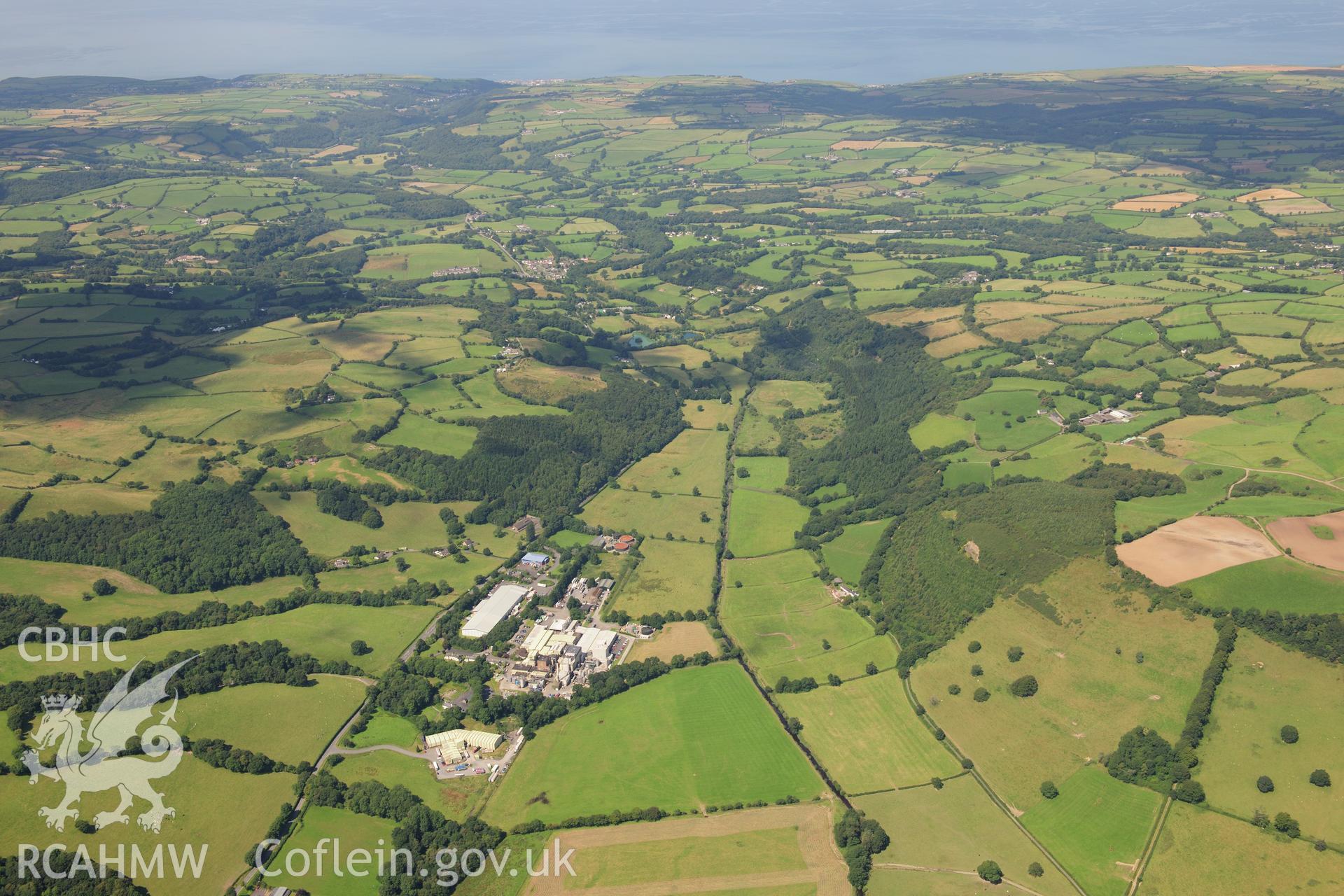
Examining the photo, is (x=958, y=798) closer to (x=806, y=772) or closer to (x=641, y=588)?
(x=806, y=772)

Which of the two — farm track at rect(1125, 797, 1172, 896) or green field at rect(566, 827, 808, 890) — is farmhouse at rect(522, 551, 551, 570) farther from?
farm track at rect(1125, 797, 1172, 896)

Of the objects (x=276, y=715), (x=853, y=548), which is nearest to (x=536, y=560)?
(x=276, y=715)

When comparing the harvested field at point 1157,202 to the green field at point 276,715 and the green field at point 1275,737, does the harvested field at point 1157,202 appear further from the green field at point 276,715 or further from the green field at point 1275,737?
the green field at point 276,715

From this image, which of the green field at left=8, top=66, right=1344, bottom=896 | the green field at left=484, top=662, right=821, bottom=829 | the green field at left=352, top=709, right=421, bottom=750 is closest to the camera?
the green field at left=8, top=66, right=1344, bottom=896

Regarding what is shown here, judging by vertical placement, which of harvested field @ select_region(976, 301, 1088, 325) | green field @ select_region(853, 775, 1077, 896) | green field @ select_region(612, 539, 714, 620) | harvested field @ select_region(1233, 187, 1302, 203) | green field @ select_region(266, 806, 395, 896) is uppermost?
harvested field @ select_region(1233, 187, 1302, 203)

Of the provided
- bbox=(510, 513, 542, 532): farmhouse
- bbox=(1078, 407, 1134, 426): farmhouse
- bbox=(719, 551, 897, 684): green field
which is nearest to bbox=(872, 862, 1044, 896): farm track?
bbox=(719, 551, 897, 684): green field

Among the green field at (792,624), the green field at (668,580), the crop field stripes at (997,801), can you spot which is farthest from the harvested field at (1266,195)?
the crop field stripes at (997,801)
